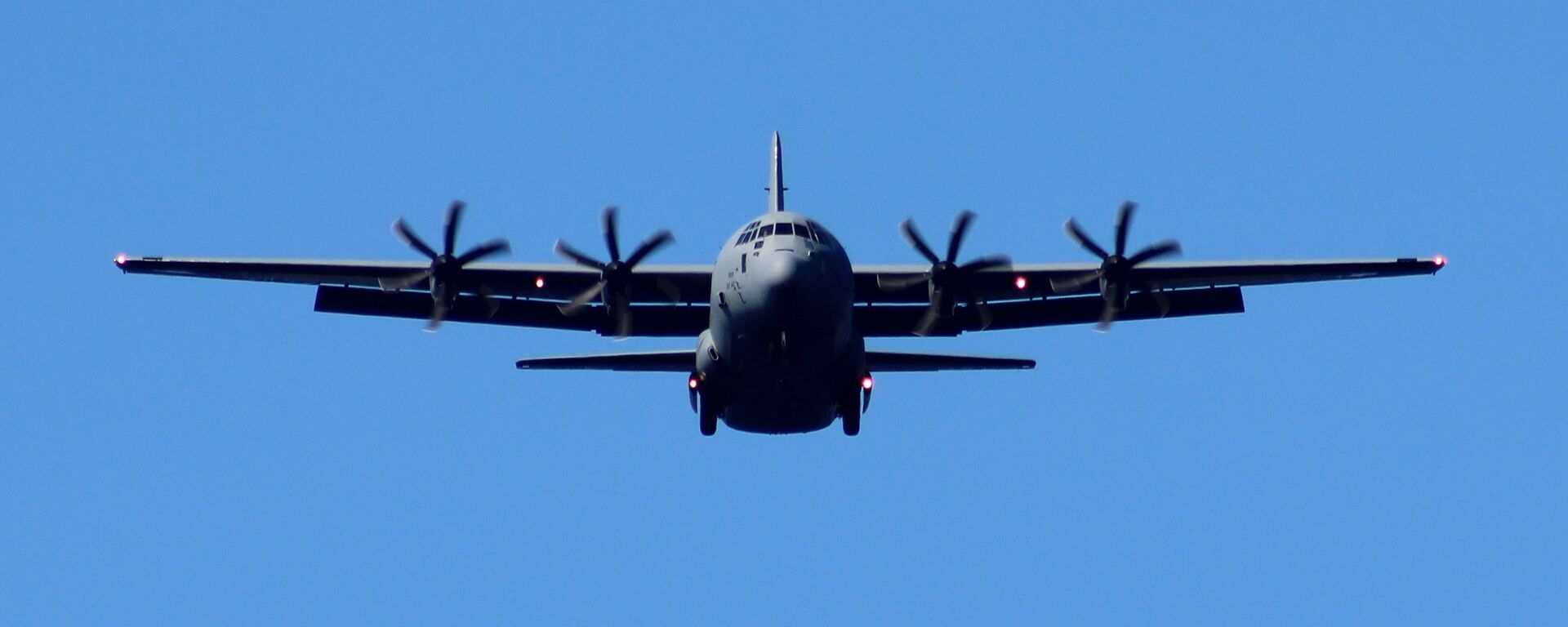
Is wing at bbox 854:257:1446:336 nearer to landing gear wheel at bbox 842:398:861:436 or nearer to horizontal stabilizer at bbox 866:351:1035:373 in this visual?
horizontal stabilizer at bbox 866:351:1035:373

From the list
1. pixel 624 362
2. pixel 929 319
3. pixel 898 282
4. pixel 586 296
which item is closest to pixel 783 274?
pixel 624 362

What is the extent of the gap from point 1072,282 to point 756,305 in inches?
249

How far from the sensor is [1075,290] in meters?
31.3

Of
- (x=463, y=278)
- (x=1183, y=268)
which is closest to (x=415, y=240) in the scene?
(x=463, y=278)

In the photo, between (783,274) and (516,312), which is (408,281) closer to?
(516,312)

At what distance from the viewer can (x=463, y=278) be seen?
30391mm

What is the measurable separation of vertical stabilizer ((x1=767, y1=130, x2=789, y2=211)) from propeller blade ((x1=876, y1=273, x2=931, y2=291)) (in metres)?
3.41

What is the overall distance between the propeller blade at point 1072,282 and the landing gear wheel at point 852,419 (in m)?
3.95

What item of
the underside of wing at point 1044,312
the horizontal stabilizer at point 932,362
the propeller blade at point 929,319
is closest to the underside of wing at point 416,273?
the horizontal stabilizer at point 932,362

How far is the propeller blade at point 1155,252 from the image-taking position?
30.0 metres

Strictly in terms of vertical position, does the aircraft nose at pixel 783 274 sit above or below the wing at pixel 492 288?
below

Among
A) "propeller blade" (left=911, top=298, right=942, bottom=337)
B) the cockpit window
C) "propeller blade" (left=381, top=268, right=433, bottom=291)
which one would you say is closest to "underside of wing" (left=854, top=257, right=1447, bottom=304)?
"propeller blade" (left=911, top=298, right=942, bottom=337)

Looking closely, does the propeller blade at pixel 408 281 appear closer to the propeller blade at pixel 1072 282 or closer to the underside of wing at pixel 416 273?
the underside of wing at pixel 416 273

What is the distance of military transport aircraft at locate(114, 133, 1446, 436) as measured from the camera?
27.8 meters
